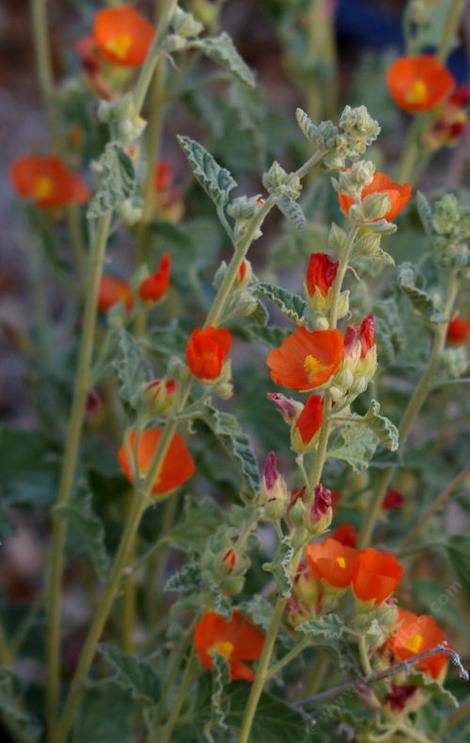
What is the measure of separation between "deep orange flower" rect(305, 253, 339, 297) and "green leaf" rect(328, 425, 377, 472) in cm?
10

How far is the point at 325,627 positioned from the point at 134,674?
0.22 meters

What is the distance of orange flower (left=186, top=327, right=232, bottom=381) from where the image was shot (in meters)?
0.83

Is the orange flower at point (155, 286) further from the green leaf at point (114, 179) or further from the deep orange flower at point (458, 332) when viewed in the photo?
the deep orange flower at point (458, 332)

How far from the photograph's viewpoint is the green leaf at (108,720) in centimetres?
115

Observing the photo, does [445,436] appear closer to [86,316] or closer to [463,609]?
[463,609]

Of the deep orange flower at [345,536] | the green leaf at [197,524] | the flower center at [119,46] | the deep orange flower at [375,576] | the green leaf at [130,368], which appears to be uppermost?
the flower center at [119,46]

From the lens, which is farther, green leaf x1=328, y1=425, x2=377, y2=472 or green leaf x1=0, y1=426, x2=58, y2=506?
green leaf x1=0, y1=426, x2=58, y2=506

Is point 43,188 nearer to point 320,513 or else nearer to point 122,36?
point 122,36

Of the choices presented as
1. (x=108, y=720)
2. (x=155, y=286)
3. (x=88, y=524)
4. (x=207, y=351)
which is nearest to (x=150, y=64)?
(x=155, y=286)

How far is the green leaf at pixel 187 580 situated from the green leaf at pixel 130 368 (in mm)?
139

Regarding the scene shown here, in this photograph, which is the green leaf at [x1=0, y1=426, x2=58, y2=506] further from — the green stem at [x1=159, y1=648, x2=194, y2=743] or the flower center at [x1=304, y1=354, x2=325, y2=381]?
the flower center at [x1=304, y1=354, x2=325, y2=381]

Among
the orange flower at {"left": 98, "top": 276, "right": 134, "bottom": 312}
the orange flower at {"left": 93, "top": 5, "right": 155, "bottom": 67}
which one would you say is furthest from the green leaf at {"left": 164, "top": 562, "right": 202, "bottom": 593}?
the orange flower at {"left": 93, "top": 5, "right": 155, "bottom": 67}

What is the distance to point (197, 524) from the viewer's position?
1.03m

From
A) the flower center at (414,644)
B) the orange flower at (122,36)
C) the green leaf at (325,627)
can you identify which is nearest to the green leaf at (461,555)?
the flower center at (414,644)
